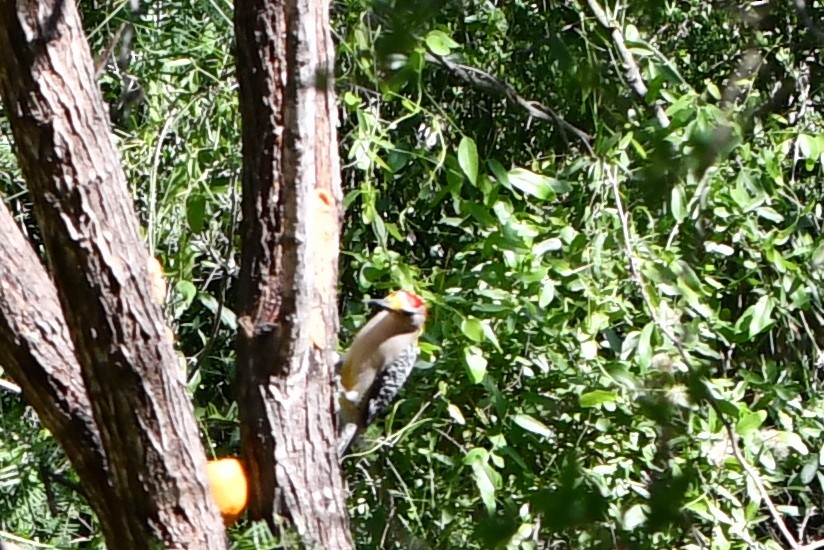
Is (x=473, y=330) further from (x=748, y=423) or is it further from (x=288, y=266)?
(x=288, y=266)

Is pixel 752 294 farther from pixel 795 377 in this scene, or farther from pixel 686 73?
pixel 686 73

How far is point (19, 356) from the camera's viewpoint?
6.35 feet

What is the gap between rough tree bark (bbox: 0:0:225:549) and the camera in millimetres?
1678

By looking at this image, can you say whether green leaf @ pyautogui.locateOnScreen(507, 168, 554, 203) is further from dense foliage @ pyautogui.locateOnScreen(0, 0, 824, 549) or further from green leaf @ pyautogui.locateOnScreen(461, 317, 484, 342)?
green leaf @ pyautogui.locateOnScreen(461, 317, 484, 342)

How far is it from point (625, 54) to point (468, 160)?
0.46 m

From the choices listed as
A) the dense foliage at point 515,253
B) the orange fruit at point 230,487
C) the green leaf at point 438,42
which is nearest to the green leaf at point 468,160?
the dense foliage at point 515,253

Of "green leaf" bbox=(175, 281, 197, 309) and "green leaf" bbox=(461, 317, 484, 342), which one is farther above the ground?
A: "green leaf" bbox=(175, 281, 197, 309)

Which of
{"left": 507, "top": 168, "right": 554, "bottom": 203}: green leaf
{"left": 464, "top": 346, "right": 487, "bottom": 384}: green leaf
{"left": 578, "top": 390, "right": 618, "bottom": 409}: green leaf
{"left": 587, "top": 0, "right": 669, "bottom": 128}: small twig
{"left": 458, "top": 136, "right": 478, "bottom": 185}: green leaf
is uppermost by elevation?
{"left": 587, "top": 0, "right": 669, "bottom": 128}: small twig

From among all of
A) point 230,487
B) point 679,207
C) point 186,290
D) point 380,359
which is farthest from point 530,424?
point 230,487

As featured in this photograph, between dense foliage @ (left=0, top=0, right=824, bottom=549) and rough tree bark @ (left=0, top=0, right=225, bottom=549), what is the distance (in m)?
0.78

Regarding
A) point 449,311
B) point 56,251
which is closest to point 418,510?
point 449,311

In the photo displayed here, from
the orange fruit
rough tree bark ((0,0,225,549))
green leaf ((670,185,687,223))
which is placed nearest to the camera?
rough tree bark ((0,0,225,549))

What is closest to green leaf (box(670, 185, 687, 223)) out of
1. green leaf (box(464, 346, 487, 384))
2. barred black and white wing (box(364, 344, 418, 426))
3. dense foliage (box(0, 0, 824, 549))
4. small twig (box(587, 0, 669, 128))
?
dense foliage (box(0, 0, 824, 549))

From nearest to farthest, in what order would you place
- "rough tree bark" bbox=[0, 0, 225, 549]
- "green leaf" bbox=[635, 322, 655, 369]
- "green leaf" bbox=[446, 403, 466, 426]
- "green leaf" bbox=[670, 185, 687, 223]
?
"rough tree bark" bbox=[0, 0, 225, 549] → "green leaf" bbox=[670, 185, 687, 223] → "green leaf" bbox=[635, 322, 655, 369] → "green leaf" bbox=[446, 403, 466, 426]
